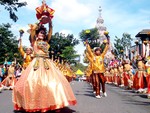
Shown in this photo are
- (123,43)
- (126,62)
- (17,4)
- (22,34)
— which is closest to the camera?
(22,34)

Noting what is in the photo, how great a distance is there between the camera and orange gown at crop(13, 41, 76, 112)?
25.8 ft

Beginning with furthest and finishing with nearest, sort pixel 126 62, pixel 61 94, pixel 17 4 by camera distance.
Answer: pixel 17 4 → pixel 126 62 → pixel 61 94

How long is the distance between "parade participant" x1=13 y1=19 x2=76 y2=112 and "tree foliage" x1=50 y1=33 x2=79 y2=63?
73.4 metres

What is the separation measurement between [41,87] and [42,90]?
85 millimetres

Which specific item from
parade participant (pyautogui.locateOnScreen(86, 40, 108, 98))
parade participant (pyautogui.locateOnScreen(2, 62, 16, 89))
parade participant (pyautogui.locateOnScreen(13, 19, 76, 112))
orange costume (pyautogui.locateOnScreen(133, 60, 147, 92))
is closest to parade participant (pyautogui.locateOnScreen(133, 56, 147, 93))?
orange costume (pyautogui.locateOnScreen(133, 60, 147, 92))

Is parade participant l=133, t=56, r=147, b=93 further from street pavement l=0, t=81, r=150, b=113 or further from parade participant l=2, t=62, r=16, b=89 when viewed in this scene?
parade participant l=2, t=62, r=16, b=89

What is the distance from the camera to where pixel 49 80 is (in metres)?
8.16

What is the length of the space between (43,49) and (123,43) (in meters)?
65.7

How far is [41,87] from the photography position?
8.02m

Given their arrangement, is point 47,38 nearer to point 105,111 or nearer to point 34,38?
point 34,38

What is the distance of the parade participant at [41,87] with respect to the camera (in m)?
7.87

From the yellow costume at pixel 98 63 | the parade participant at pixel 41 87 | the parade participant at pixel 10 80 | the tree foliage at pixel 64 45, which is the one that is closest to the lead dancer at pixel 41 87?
the parade participant at pixel 41 87

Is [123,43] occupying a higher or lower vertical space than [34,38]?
higher

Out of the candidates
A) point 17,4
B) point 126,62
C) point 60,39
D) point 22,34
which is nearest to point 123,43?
point 60,39
